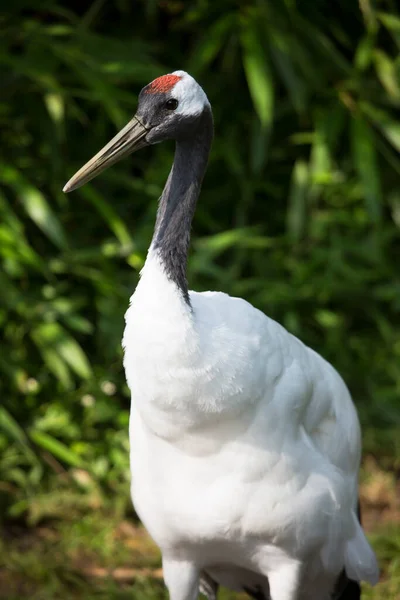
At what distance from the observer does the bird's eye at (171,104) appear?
2.30 metres

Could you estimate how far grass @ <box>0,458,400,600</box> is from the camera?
342 cm

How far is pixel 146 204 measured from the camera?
456cm

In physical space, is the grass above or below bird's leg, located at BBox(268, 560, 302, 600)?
below

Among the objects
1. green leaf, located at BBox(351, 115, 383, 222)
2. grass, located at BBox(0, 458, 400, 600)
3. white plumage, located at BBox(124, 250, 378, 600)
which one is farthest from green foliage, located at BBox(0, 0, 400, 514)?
white plumage, located at BBox(124, 250, 378, 600)

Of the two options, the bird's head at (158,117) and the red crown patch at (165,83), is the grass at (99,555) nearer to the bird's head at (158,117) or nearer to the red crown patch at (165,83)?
the bird's head at (158,117)

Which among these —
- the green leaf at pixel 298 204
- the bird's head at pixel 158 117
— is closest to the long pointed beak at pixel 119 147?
the bird's head at pixel 158 117

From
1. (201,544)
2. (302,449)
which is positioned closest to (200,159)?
(302,449)

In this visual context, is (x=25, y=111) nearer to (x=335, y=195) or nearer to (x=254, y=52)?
(x=254, y=52)

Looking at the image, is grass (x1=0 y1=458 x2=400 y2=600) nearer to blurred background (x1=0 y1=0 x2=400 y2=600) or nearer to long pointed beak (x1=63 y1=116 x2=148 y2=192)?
blurred background (x1=0 y1=0 x2=400 y2=600)

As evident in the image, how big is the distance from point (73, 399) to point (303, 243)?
130cm

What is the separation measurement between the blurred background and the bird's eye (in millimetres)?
1419

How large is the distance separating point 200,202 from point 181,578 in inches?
92.8

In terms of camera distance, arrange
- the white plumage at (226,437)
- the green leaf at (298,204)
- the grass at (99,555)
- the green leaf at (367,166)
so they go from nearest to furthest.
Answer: the white plumage at (226,437)
the grass at (99,555)
the green leaf at (367,166)
the green leaf at (298,204)

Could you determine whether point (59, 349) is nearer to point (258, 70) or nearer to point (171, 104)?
point (258, 70)
